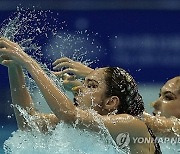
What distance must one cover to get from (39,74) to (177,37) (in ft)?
11.0

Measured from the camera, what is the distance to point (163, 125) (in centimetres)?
261

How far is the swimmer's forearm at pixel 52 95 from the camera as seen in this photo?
2.05 metres

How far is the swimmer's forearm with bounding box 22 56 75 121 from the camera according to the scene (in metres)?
2.05

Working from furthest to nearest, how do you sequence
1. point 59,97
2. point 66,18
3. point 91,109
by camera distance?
1. point 66,18
2. point 91,109
3. point 59,97

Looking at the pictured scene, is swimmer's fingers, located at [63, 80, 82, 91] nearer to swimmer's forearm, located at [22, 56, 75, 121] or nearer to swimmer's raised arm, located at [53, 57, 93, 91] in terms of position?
A: swimmer's raised arm, located at [53, 57, 93, 91]

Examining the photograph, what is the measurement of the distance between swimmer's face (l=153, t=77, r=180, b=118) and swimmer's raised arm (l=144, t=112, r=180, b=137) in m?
0.04

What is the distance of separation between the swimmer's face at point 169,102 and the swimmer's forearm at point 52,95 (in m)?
0.65

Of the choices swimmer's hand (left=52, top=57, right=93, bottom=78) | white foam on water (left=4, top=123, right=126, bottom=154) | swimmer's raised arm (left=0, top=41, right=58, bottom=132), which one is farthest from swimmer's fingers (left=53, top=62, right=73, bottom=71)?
white foam on water (left=4, top=123, right=126, bottom=154)

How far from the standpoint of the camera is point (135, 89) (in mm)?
2387

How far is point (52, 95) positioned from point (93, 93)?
337mm

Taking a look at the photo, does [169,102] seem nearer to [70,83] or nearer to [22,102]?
[70,83]

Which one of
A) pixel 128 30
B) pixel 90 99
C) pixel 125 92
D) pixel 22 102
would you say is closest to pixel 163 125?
pixel 125 92

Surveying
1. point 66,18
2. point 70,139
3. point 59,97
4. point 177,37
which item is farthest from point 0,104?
point 59,97

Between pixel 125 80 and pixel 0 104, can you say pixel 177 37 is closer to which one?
pixel 0 104
